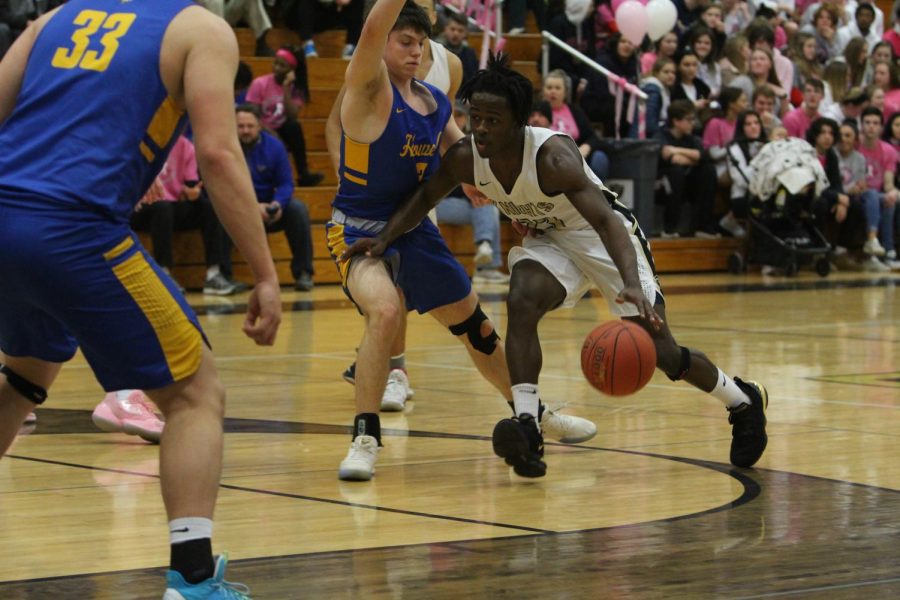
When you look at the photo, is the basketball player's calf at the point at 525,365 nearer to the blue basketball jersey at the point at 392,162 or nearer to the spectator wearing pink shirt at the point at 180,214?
the blue basketball jersey at the point at 392,162

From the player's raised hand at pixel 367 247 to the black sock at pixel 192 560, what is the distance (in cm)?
271

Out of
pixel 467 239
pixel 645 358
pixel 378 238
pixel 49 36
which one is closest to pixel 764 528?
pixel 645 358

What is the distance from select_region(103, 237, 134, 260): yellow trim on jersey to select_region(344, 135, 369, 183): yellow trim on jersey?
276 centimetres

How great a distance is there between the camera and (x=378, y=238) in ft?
20.9

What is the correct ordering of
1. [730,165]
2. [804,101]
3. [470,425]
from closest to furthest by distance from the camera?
[470,425]
[730,165]
[804,101]

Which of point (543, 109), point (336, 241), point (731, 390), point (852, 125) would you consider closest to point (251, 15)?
point (543, 109)

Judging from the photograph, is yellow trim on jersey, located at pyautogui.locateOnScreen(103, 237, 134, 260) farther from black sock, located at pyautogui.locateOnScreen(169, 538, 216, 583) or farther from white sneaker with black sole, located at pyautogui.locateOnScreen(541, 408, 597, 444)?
white sneaker with black sole, located at pyautogui.locateOnScreen(541, 408, 597, 444)

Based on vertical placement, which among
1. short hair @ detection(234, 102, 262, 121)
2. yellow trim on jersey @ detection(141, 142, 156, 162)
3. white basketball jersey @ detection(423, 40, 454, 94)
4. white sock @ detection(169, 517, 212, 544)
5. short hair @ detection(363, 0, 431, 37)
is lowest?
short hair @ detection(234, 102, 262, 121)

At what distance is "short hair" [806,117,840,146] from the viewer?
17125mm

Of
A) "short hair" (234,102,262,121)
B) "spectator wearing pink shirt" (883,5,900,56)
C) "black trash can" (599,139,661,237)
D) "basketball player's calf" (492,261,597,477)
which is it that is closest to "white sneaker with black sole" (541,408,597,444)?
"basketball player's calf" (492,261,597,477)

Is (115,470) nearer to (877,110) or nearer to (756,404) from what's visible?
(756,404)

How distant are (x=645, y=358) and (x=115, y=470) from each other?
2.01 meters

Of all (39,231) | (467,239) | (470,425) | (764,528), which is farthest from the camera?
(467,239)

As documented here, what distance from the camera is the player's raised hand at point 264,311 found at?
3.77m
